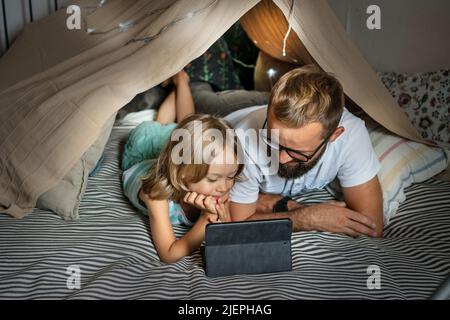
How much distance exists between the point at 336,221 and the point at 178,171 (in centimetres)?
50

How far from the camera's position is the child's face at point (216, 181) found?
5.36ft

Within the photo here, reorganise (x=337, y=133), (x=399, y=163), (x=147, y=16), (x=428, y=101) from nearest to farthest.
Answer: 1. (x=337, y=133)
2. (x=399, y=163)
3. (x=147, y=16)
4. (x=428, y=101)

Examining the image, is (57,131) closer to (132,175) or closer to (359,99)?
(132,175)

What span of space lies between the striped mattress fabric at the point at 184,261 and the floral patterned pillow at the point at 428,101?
0.44 m

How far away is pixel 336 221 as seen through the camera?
1.78m

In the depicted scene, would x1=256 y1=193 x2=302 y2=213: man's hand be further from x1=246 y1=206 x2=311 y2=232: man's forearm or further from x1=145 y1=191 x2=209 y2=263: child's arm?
x1=145 y1=191 x2=209 y2=263: child's arm

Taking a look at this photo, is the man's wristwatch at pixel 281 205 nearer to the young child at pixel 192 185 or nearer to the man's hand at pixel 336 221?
the man's hand at pixel 336 221

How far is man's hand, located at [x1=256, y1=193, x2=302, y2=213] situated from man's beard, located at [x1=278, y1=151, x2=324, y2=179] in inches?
4.7

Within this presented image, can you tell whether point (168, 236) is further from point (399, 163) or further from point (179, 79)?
point (179, 79)


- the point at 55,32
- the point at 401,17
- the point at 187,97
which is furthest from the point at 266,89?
the point at 55,32

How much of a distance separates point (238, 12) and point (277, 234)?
735 mm

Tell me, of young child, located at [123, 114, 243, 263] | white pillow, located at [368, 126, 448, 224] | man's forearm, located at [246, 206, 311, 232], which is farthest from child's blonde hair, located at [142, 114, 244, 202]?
white pillow, located at [368, 126, 448, 224]

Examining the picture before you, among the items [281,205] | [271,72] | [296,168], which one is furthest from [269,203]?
[271,72]

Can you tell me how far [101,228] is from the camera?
1.81 m
